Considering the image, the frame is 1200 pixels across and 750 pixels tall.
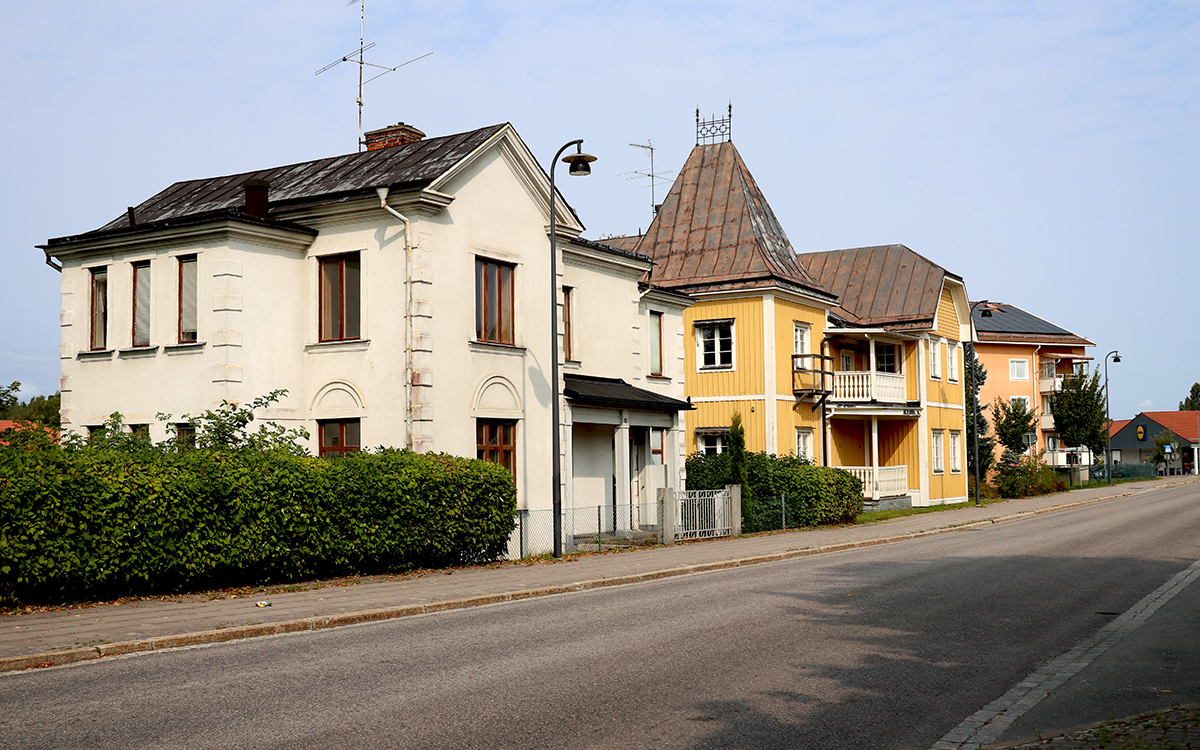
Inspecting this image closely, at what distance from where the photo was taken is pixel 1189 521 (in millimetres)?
29625

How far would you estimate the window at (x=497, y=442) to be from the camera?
2153 cm

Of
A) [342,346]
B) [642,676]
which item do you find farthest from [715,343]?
[642,676]

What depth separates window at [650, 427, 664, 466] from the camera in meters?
28.3

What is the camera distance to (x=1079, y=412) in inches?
2509

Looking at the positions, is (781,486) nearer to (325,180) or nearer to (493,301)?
(493,301)

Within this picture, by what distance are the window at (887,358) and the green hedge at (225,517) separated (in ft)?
87.3

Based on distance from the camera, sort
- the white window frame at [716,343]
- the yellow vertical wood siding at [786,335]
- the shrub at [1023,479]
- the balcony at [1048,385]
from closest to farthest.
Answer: the yellow vertical wood siding at [786,335]
the white window frame at [716,343]
the shrub at [1023,479]
the balcony at [1048,385]

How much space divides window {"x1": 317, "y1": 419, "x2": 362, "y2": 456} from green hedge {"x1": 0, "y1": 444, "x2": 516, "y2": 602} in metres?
3.42

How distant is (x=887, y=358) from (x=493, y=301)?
2431 cm

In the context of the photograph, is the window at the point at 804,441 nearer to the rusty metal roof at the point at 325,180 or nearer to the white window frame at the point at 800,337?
the white window frame at the point at 800,337

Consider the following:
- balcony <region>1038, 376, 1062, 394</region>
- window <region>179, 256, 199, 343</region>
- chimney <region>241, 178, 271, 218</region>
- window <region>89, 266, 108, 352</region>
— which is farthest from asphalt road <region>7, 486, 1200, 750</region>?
balcony <region>1038, 376, 1062, 394</region>

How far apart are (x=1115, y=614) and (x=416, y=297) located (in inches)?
502

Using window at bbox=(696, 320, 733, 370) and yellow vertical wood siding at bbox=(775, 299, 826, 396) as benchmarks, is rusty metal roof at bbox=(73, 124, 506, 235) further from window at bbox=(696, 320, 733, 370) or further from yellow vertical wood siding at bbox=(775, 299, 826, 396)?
yellow vertical wood siding at bbox=(775, 299, 826, 396)

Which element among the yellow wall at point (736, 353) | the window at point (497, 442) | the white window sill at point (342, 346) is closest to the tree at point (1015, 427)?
the yellow wall at point (736, 353)
